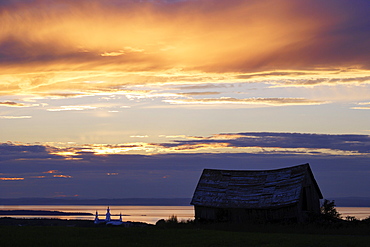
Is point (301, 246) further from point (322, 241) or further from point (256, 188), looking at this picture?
Result: point (256, 188)

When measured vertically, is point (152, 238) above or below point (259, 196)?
below

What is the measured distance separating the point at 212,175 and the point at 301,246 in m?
27.0

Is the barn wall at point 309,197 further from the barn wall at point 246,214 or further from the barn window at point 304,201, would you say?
the barn wall at point 246,214

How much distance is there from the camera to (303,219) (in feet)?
163

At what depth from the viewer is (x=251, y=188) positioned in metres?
53.3

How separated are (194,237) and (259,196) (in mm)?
16020

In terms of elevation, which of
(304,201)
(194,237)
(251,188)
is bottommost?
(194,237)

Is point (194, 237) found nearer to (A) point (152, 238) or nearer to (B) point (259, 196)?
(A) point (152, 238)

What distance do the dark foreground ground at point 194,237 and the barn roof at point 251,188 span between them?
187 inches

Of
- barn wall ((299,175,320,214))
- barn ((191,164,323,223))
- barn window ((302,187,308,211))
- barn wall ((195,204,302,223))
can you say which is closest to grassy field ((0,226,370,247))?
barn wall ((195,204,302,223))

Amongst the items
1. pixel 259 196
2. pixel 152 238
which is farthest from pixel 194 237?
pixel 259 196

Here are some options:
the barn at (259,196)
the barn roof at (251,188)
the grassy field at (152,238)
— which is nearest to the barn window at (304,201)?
the barn at (259,196)

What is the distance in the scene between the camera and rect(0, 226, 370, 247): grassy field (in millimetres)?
32919

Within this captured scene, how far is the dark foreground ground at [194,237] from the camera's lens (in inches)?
1305
